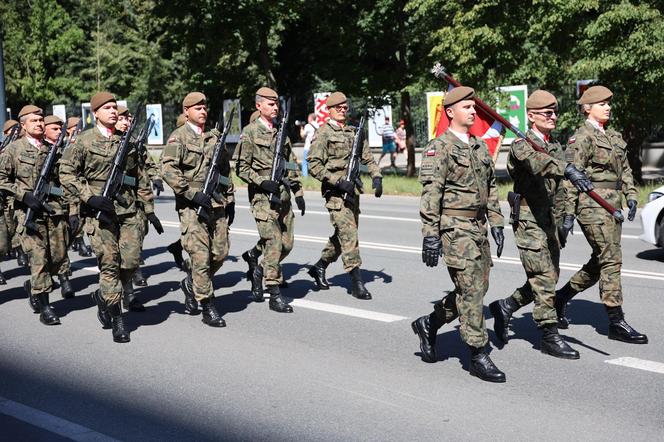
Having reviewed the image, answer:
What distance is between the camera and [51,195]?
895 cm

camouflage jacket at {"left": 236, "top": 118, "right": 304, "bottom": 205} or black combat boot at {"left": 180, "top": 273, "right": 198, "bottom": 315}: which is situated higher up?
camouflage jacket at {"left": 236, "top": 118, "right": 304, "bottom": 205}

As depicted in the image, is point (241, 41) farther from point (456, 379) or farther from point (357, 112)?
point (456, 379)

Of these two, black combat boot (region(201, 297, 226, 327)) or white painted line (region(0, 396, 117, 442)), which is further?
black combat boot (region(201, 297, 226, 327))

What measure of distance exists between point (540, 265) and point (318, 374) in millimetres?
1755

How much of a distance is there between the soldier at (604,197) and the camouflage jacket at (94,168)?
138 inches

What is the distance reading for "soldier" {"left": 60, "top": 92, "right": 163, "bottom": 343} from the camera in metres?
7.74

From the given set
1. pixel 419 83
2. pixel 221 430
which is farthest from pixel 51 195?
pixel 419 83

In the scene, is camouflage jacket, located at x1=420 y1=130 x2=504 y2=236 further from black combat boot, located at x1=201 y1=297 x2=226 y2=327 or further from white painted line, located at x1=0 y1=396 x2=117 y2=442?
black combat boot, located at x1=201 y1=297 x2=226 y2=327

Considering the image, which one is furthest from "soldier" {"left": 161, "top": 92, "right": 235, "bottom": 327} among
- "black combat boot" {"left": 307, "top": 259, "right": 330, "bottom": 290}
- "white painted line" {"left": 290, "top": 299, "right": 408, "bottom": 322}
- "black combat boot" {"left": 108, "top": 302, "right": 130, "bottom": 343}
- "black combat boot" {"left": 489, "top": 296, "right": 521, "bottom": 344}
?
"black combat boot" {"left": 489, "top": 296, "right": 521, "bottom": 344}

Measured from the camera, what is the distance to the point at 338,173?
31.2ft

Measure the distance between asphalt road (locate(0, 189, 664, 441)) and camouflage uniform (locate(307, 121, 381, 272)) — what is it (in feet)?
1.71

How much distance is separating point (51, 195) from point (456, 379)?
4440 mm

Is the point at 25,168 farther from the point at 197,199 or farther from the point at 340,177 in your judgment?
the point at 340,177

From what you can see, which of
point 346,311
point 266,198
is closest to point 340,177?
point 266,198
